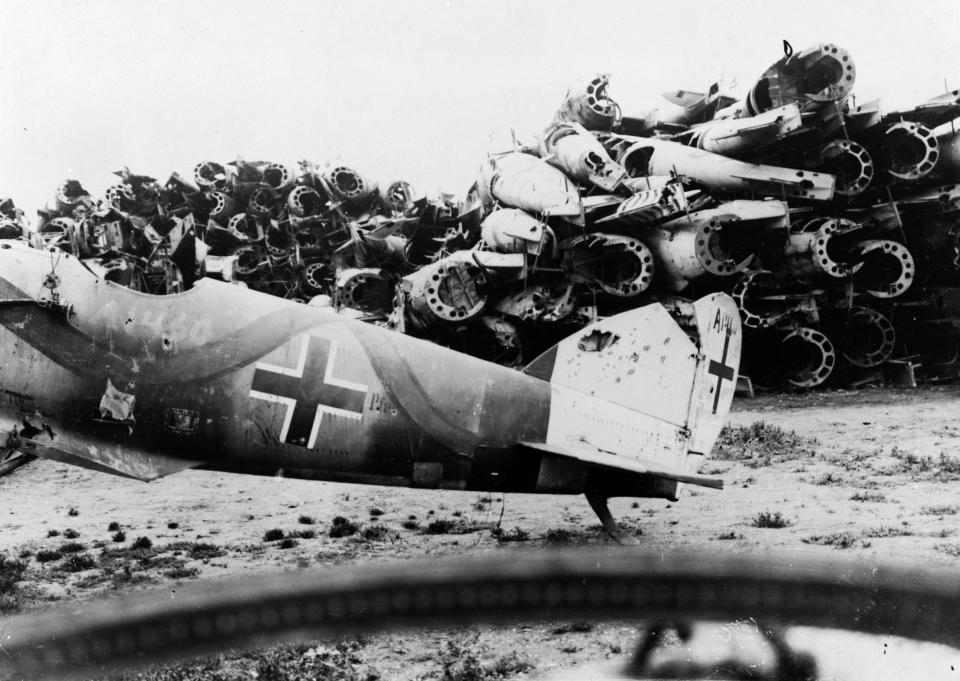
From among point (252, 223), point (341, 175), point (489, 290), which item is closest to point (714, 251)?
point (489, 290)

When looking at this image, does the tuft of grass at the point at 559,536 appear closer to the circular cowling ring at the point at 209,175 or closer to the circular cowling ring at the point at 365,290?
the circular cowling ring at the point at 365,290

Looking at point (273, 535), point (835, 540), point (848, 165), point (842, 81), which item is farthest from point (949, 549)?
point (848, 165)

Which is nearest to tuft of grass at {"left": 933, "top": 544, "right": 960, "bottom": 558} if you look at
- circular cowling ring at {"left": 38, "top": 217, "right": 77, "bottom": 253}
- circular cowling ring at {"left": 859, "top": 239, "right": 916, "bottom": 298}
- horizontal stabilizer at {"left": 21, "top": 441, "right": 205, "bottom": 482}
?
horizontal stabilizer at {"left": 21, "top": 441, "right": 205, "bottom": 482}

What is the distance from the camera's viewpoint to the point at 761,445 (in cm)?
981

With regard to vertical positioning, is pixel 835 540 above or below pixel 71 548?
above

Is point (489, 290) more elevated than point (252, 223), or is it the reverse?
point (252, 223)

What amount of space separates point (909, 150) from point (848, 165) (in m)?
1.12

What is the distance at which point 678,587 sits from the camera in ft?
16.7

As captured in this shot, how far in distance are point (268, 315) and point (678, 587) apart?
3610 mm

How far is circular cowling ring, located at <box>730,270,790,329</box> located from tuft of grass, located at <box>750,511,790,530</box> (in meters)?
7.33

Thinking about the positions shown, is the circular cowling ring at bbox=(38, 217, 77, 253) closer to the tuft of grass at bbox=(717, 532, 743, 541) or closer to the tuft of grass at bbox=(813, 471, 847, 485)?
the tuft of grass at bbox=(717, 532, 743, 541)

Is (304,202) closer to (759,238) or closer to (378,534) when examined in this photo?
(759,238)

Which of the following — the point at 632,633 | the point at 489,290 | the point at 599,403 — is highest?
the point at 489,290

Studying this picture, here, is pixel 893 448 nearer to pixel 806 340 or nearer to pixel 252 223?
pixel 806 340
